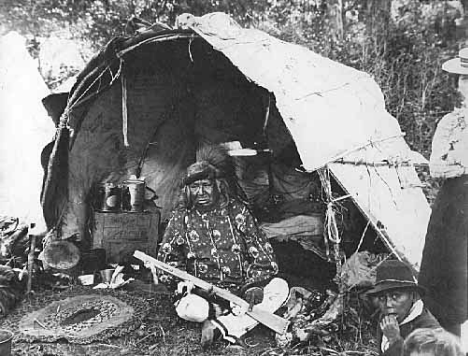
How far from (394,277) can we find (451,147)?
0.78 meters

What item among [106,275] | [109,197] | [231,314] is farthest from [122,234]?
[231,314]

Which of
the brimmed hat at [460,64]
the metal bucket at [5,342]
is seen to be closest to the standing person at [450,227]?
the brimmed hat at [460,64]

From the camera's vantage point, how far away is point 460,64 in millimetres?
3480

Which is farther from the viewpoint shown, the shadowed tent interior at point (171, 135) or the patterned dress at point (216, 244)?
the shadowed tent interior at point (171, 135)

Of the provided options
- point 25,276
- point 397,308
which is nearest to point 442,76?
point 397,308

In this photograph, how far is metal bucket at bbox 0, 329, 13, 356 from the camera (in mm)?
3855

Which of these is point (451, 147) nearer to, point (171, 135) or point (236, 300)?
point (236, 300)

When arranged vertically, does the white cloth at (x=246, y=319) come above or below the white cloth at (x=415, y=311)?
below

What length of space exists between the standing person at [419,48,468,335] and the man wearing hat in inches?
2.4

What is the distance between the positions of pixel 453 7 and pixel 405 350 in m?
1.92

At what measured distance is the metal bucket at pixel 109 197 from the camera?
18.1 ft

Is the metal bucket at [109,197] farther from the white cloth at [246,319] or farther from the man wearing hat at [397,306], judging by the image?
the man wearing hat at [397,306]

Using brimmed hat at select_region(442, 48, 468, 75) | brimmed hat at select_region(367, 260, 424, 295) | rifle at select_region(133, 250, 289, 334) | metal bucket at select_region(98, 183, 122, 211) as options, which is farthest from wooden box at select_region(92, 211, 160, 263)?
brimmed hat at select_region(442, 48, 468, 75)

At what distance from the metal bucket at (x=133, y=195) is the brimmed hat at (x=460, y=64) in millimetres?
2973
